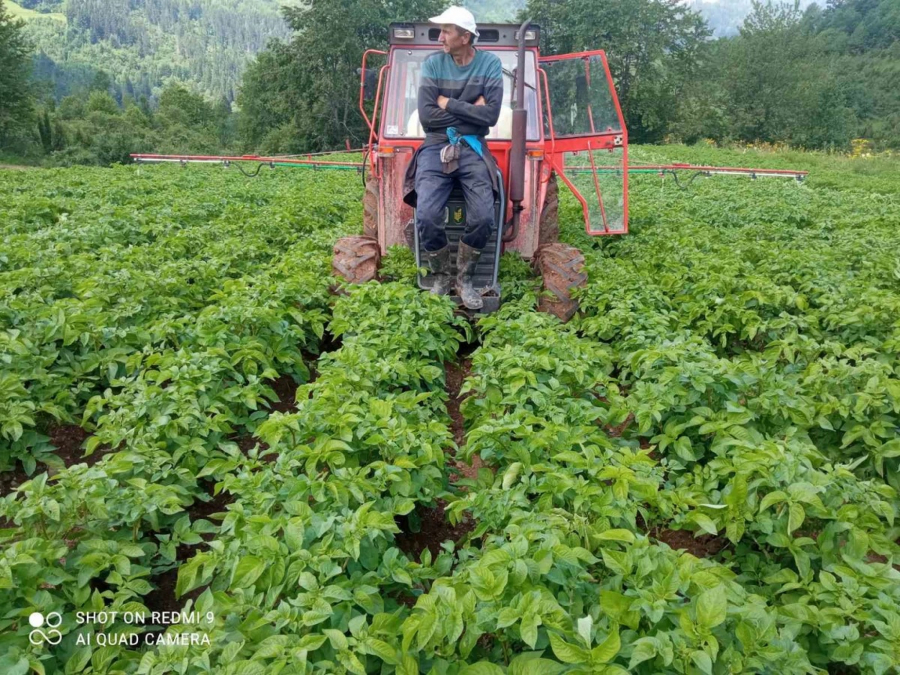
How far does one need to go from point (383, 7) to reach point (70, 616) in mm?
45035

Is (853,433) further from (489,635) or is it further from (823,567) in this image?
(489,635)

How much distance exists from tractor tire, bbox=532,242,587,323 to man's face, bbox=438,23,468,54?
1891 mm

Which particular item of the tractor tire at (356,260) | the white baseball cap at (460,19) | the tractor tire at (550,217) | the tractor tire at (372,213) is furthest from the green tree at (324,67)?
the white baseball cap at (460,19)

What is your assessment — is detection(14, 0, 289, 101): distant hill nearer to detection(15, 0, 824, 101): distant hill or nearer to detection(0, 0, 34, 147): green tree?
detection(15, 0, 824, 101): distant hill

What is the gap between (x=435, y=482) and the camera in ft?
9.16

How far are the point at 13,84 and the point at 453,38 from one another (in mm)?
38996

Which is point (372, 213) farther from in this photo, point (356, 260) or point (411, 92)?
point (356, 260)

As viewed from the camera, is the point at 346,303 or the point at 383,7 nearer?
the point at 346,303

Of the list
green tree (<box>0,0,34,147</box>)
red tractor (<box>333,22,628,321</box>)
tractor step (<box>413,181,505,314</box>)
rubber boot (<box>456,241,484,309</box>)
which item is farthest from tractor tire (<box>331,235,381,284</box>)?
green tree (<box>0,0,34,147</box>)

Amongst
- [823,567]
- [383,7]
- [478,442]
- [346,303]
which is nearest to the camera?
[823,567]

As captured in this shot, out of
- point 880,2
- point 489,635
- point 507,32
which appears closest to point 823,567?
point 489,635

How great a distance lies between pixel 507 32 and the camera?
6168 millimetres

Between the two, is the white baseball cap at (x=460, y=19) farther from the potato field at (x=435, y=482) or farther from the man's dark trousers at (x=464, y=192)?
the potato field at (x=435, y=482)

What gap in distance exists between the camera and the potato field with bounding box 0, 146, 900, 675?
186 centimetres
